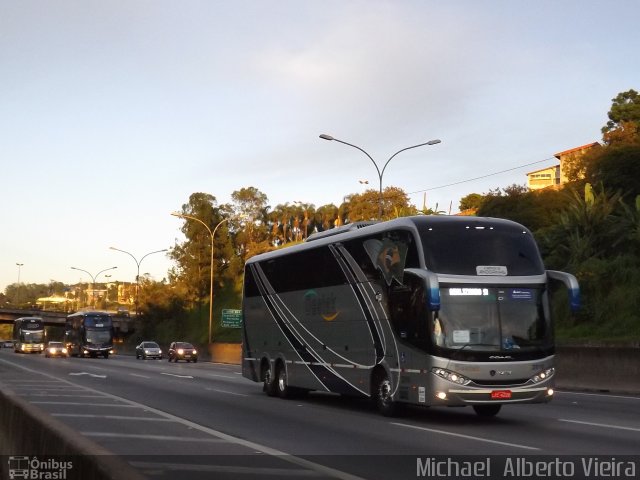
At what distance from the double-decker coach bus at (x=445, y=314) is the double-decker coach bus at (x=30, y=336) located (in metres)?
79.6

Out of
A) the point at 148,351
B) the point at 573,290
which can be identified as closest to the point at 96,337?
the point at 148,351

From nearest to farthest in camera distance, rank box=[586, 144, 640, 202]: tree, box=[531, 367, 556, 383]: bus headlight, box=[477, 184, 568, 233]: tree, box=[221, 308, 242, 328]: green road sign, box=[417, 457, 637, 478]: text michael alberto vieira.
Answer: box=[417, 457, 637, 478]: text michael alberto vieira < box=[531, 367, 556, 383]: bus headlight < box=[586, 144, 640, 202]: tree < box=[477, 184, 568, 233]: tree < box=[221, 308, 242, 328]: green road sign

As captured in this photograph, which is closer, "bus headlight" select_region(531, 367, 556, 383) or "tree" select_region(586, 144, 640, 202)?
"bus headlight" select_region(531, 367, 556, 383)

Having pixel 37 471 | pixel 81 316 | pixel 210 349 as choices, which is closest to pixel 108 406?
pixel 37 471

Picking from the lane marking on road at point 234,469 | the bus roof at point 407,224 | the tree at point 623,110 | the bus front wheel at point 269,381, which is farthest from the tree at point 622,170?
the lane marking on road at point 234,469

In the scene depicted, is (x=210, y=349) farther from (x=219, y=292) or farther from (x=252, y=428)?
(x=252, y=428)

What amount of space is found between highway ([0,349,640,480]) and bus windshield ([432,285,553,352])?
1473 millimetres

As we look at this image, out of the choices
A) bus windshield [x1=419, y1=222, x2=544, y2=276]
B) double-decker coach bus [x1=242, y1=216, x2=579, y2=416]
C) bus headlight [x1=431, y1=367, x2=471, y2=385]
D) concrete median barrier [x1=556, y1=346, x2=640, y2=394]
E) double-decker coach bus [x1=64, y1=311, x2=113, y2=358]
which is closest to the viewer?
bus headlight [x1=431, y1=367, x2=471, y2=385]

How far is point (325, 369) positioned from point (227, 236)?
270 ft

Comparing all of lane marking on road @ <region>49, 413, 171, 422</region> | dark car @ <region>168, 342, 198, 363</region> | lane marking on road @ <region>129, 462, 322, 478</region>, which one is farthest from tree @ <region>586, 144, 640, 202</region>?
lane marking on road @ <region>129, 462, 322, 478</region>

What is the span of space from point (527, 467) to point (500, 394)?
5.35 meters

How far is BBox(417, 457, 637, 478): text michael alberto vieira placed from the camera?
10.6 m

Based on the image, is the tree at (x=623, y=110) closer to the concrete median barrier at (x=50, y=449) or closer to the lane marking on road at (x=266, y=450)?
the lane marking on road at (x=266, y=450)

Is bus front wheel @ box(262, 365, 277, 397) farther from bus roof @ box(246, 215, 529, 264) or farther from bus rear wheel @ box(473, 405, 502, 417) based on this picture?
bus rear wheel @ box(473, 405, 502, 417)
